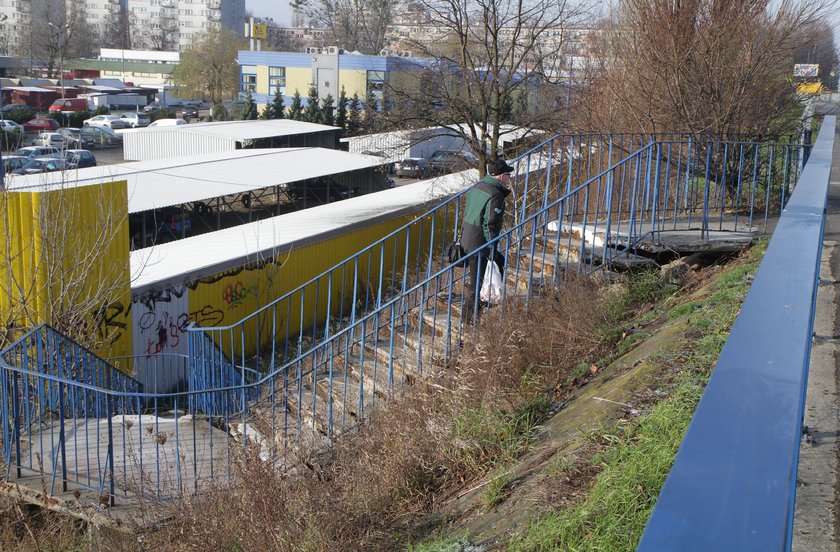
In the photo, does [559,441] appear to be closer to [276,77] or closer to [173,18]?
[276,77]

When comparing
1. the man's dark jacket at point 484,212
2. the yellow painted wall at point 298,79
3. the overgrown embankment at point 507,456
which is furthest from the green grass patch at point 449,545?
the yellow painted wall at point 298,79

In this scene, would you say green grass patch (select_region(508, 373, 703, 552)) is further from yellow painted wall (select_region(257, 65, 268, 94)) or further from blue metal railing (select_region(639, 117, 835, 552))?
yellow painted wall (select_region(257, 65, 268, 94))

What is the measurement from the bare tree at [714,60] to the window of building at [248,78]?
56.0 metres

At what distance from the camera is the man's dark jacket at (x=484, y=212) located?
7.95 meters

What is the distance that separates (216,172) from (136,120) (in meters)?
37.9

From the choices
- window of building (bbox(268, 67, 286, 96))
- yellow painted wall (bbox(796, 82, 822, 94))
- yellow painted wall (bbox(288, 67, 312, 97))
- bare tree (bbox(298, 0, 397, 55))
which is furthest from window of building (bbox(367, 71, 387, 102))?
bare tree (bbox(298, 0, 397, 55))

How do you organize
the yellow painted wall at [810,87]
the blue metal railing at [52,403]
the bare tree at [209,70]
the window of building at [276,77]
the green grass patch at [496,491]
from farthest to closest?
the bare tree at [209,70] → the window of building at [276,77] → the yellow painted wall at [810,87] → the blue metal railing at [52,403] → the green grass patch at [496,491]

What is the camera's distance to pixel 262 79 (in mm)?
63281

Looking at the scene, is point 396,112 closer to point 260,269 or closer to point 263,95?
point 260,269

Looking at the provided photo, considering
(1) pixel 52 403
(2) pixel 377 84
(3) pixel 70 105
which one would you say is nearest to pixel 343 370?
(1) pixel 52 403

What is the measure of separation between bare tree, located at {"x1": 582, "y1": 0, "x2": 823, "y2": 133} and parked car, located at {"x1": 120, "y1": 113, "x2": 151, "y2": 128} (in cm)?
5102

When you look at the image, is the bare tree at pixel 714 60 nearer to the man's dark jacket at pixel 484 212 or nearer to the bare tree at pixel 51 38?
the man's dark jacket at pixel 484 212

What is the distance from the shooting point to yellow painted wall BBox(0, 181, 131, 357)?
9633mm

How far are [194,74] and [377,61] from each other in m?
28.0
